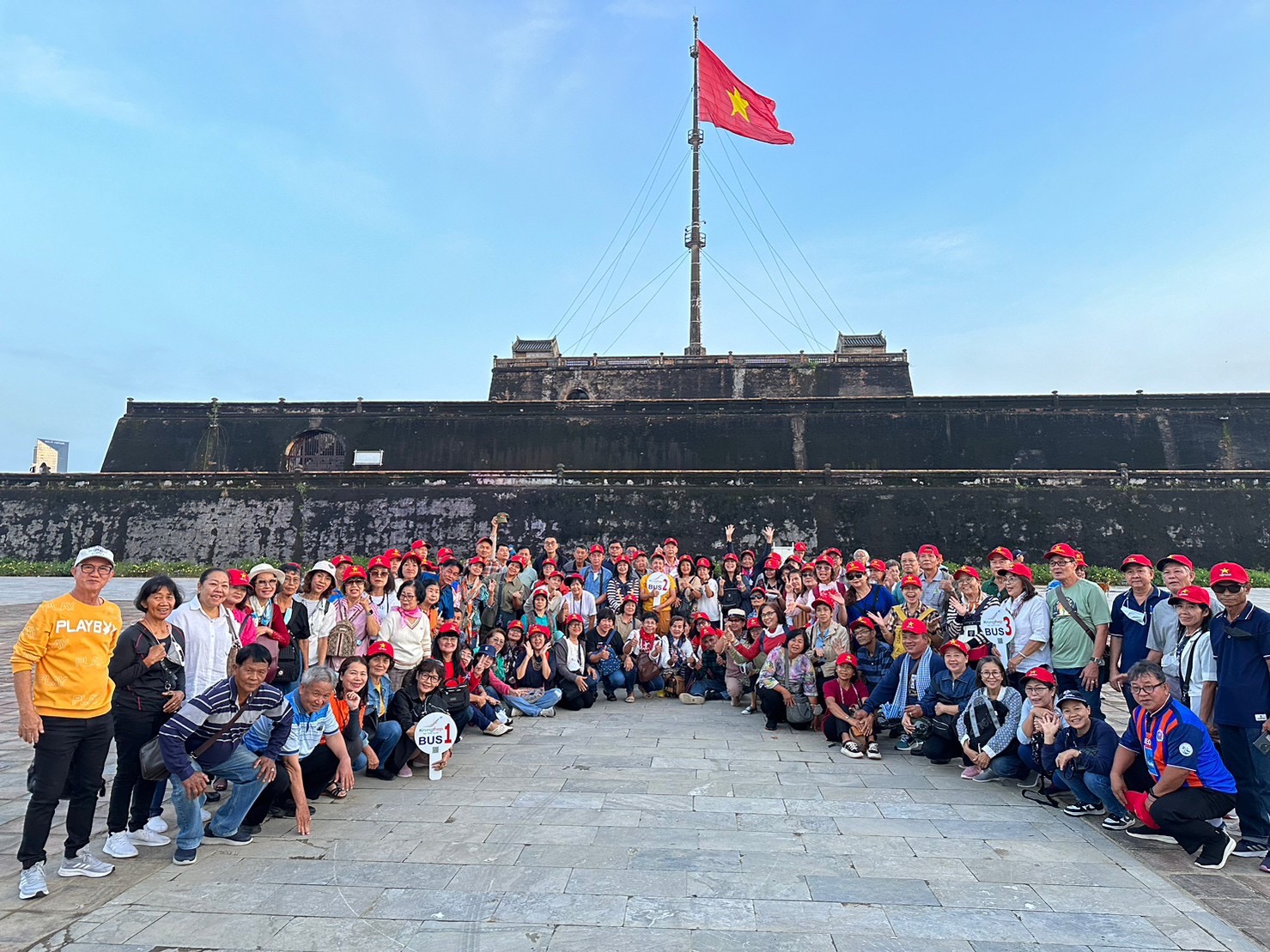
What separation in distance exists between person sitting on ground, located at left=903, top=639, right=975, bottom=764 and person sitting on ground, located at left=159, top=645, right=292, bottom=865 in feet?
14.4

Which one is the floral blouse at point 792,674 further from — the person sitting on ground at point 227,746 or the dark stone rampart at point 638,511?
the dark stone rampart at point 638,511

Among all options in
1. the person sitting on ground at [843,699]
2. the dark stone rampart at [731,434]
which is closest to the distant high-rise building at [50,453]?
the dark stone rampart at [731,434]

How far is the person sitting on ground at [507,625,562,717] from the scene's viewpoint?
6621 millimetres

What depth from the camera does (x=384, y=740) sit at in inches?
188

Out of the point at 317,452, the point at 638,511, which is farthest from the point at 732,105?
the point at 317,452

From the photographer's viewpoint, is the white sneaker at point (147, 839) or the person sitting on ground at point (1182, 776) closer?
the person sitting on ground at point (1182, 776)

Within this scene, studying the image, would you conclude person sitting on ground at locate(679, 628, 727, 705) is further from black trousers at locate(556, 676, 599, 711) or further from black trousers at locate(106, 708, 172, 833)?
black trousers at locate(106, 708, 172, 833)

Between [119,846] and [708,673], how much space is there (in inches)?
210

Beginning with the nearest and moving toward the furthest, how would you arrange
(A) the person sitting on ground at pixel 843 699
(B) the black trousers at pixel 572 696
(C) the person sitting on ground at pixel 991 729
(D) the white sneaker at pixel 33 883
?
1. (D) the white sneaker at pixel 33 883
2. (C) the person sitting on ground at pixel 991 729
3. (A) the person sitting on ground at pixel 843 699
4. (B) the black trousers at pixel 572 696

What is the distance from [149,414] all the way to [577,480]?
1501 cm

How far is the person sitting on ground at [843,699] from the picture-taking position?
18.6 feet

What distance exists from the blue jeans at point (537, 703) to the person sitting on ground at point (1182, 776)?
4.66m

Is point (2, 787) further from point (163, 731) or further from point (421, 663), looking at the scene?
point (421, 663)

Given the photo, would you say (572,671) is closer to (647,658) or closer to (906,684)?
(647,658)
